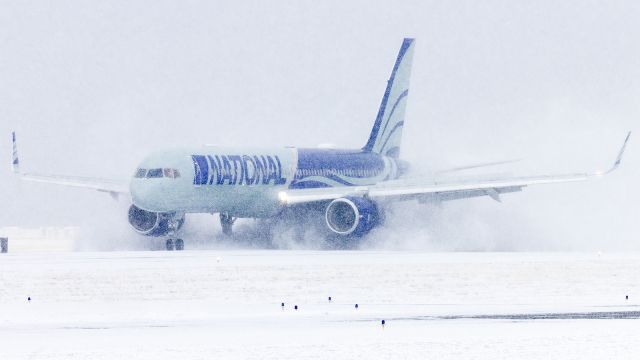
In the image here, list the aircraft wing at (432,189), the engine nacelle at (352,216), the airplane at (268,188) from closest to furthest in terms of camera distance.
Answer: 1. the airplane at (268,188)
2. the engine nacelle at (352,216)
3. the aircraft wing at (432,189)

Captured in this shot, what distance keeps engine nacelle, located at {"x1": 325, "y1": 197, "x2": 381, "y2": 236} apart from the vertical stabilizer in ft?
45.5

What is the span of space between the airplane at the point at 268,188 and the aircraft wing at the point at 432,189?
1.7 inches

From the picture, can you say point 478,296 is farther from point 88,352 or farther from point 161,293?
point 88,352

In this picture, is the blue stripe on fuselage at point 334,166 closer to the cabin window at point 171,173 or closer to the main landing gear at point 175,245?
the cabin window at point 171,173

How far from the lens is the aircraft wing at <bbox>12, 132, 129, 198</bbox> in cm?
6556

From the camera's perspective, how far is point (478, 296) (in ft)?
119

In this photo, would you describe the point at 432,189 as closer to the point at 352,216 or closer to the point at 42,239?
the point at 352,216

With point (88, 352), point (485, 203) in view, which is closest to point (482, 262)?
point (485, 203)

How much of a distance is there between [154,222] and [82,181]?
6846 mm

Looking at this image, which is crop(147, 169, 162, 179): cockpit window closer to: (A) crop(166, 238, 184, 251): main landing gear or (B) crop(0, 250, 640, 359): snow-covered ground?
(A) crop(166, 238, 184, 251): main landing gear

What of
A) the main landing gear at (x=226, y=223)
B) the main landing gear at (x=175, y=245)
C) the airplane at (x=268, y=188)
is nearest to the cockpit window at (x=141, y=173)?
the airplane at (x=268, y=188)

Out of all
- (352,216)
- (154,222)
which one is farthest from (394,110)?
(154,222)

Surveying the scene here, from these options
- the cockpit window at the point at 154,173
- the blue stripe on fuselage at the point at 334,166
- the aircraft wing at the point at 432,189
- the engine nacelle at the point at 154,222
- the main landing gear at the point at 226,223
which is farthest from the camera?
the blue stripe on fuselage at the point at 334,166

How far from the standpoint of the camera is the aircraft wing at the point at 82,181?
6556cm
